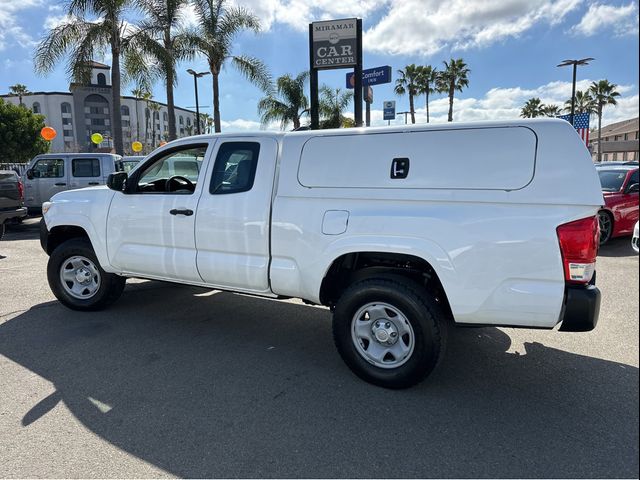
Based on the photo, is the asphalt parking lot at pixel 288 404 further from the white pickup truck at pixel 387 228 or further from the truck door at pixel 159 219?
the truck door at pixel 159 219

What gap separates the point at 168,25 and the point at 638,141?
21860 mm

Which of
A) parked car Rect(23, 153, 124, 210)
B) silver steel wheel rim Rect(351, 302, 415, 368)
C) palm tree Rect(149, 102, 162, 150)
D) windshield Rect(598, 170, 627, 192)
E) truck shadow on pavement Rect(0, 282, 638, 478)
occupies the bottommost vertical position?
truck shadow on pavement Rect(0, 282, 638, 478)

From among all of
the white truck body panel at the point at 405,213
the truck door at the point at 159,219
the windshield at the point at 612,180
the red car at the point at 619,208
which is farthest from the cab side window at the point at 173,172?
the windshield at the point at 612,180

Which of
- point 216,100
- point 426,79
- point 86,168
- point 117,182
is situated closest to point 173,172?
point 117,182

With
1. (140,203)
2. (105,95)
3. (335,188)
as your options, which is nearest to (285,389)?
(335,188)

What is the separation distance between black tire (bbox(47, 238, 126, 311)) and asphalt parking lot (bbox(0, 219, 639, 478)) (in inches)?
8.7

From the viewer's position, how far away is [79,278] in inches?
211

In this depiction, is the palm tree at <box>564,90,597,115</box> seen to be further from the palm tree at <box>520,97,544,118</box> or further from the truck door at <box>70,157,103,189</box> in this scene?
the truck door at <box>70,157,103,189</box>

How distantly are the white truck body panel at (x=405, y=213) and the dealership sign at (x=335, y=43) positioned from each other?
7227 millimetres

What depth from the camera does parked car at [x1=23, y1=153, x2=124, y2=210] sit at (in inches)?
501

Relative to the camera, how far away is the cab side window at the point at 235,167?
4.15m

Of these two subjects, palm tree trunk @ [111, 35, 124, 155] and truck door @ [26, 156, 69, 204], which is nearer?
truck door @ [26, 156, 69, 204]

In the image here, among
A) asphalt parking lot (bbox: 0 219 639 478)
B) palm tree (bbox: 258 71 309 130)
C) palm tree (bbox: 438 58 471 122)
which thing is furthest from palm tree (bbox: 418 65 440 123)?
asphalt parking lot (bbox: 0 219 639 478)

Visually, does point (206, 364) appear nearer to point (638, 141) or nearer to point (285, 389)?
point (285, 389)
